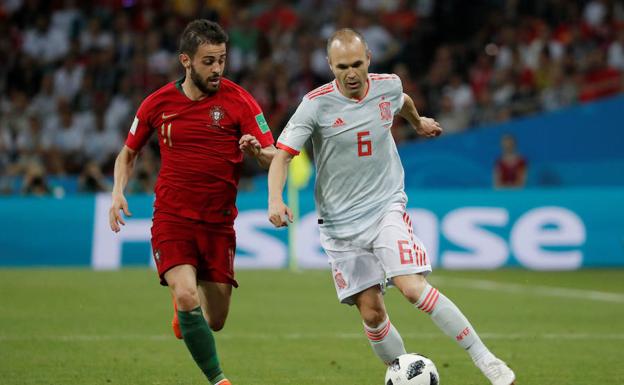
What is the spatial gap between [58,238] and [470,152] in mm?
7365

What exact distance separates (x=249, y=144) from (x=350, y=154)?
0.69m

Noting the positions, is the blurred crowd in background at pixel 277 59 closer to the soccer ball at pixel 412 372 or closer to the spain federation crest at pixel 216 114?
the spain federation crest at pixel 216 114

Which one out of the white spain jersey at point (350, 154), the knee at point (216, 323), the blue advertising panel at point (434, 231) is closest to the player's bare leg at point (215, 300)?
the knee at point (216, 323)

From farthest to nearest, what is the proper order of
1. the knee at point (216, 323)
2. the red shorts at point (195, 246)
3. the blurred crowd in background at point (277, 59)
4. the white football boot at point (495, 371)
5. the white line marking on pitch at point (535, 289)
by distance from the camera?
the blurred crowd in background at point (277, 59) < the white line marking on pitch at point (535, 289) < the knee at point (216, 323) < the red shorts at point (195, 246) < the white football boot at point (495, 371)

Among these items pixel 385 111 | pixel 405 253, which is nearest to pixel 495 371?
pixel 405 253

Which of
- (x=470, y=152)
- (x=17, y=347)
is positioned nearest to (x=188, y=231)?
(x=17, y=347)

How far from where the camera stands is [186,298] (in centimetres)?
713

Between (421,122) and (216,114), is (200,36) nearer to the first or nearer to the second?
(216,114)

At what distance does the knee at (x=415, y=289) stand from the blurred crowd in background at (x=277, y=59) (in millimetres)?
12160

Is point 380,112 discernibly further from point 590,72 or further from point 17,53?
point 17,53

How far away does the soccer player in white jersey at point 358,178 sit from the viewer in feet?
23.7

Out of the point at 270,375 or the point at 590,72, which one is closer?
the point at 270,375

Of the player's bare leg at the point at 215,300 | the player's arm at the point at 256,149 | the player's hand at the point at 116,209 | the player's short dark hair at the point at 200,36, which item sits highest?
the player's short dark hair at the point at 200,36

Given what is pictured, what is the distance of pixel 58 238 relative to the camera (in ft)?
57.5
